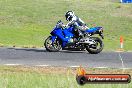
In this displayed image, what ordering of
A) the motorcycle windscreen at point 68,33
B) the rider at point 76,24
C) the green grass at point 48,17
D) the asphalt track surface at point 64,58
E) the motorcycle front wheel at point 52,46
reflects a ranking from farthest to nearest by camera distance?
the green grass at point 48,17 → the motorcycle windscreen at point 68,33 → the rider at point 76,24 → the motorcycle front wheel at point 52,46 → the asphalt track surface at point 64,58

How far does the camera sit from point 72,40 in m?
20.7

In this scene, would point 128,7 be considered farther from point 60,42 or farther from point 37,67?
point 37,67

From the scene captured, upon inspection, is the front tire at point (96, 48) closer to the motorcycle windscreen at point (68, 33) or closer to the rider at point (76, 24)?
the rider at point (76, 24)

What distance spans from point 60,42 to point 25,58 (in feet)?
10.3

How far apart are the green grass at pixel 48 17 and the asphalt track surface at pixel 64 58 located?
8.22 metres

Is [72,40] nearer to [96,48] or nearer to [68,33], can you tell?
[68,33]

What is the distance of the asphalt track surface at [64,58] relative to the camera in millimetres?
A: 16688

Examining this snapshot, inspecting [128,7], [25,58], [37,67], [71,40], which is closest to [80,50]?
[71,40]

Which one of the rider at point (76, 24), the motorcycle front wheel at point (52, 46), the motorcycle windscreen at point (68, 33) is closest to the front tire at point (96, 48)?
the rider at point (76, 24)

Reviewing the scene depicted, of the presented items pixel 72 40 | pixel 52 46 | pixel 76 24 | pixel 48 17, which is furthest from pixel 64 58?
pixel 48 17

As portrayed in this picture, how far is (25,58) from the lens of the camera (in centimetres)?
1777

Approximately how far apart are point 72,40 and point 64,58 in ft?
8.22

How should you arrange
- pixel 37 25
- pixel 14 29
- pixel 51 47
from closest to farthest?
pixel 51 47, pixel 14 29, pixel 37 25

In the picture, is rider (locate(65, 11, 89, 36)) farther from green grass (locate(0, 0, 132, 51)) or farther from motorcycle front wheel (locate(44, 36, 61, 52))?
green grass (locate(0, 0, 132, 51))
